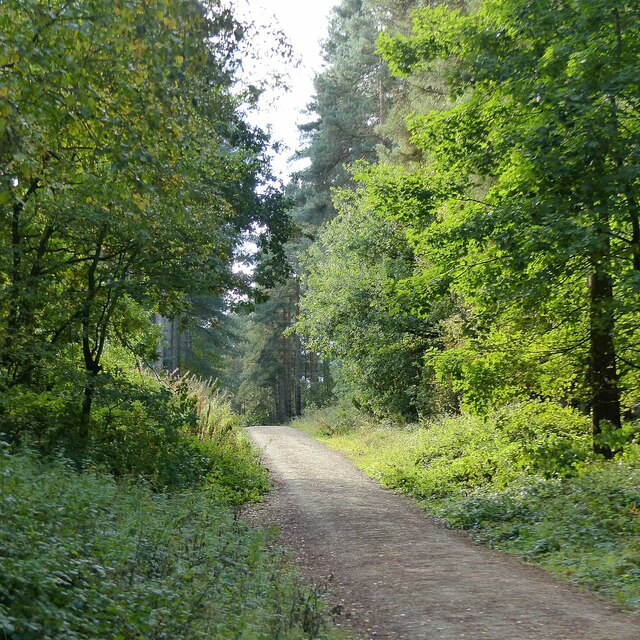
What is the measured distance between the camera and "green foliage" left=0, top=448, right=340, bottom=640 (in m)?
4.09

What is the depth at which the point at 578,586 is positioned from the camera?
7.09 metres

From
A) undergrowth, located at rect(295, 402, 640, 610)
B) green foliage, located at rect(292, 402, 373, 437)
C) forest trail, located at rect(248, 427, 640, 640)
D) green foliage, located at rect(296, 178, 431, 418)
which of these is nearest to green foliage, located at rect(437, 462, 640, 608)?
undergrowth, located at rect(295, 402, 640, 610)

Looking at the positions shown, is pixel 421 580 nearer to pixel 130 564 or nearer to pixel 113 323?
pixel 130 564

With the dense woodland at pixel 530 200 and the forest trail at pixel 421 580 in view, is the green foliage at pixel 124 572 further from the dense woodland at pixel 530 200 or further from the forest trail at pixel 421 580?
the dense woodland at pixel 530 200

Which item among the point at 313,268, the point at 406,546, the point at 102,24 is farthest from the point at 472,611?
the point at 313,268

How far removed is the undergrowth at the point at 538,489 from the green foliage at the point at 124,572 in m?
3.42

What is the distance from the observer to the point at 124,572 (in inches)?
200

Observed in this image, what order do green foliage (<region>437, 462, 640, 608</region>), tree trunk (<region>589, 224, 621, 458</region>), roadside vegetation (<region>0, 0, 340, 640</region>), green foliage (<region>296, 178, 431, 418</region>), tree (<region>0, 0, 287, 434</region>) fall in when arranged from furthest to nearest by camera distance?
green foliage (<region>296, 178, 431, 418</region>)
tree trunk (<region>589, 224, 621, 458</region>)
green foliage (<region>437, 462, 640, 608</region>)
tree (<region>0, 0, 287, 434</region>)
roadside vegetation (<region>0, 0, 340, 640</region>)

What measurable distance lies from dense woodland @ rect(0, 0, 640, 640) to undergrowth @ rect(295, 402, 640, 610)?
0.16 ft

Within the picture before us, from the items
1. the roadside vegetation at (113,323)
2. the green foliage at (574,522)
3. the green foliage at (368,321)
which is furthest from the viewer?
the green foliage at (368,321)

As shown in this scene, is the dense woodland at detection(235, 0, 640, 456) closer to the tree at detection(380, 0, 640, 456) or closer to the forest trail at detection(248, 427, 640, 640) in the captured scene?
the tree at detection(380, 0, 640, 456)

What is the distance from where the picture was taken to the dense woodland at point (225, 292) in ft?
18.0

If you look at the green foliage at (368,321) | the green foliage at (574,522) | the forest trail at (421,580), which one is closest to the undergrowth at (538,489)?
the green foliage at (574,522)

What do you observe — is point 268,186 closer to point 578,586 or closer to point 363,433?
point 363,433
